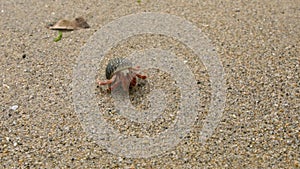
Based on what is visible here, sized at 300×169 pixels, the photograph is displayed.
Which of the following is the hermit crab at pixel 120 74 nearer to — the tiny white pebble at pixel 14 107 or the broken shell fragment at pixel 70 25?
the tiny white pebble at pixel 14 107

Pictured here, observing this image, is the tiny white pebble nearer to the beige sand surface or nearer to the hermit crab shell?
the beige sand surface

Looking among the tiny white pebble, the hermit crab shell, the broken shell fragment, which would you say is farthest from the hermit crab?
the broken shell fragment

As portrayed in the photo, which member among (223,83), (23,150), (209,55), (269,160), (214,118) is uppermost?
(209,55)

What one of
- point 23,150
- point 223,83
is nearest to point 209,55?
point 223,83

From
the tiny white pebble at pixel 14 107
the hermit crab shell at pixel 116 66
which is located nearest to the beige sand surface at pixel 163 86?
the tiny white pebble at pixel 14 107

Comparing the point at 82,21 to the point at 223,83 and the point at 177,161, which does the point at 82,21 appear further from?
the point at 177,161

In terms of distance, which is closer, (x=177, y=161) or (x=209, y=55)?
(x=177, y=161)
